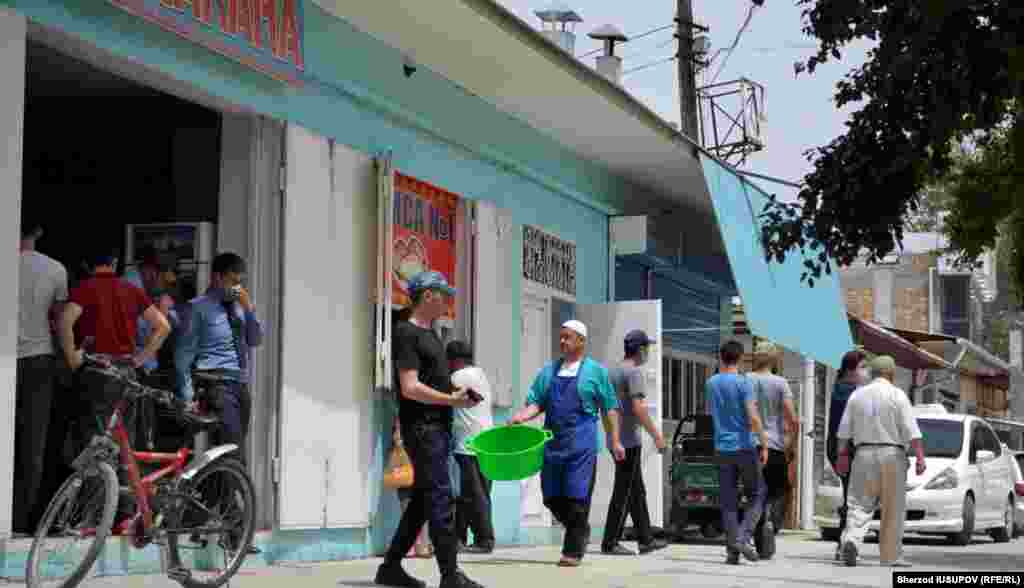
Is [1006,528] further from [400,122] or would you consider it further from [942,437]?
[400,122]

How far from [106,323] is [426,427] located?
229 centimetres

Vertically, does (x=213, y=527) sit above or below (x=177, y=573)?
above

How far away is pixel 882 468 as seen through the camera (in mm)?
13602

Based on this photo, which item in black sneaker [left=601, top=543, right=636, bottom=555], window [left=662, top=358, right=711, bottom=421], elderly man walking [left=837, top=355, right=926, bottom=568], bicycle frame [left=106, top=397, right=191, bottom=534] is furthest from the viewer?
window [left=662, top=358, right=711, bottom=421]

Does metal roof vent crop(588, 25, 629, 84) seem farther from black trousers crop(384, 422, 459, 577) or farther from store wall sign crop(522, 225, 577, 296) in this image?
black trousers crop(384, 422, 459, 577)

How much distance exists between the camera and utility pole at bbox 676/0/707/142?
86.8 ft

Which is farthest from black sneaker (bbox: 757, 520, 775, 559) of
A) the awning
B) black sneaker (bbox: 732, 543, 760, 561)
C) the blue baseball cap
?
the awning

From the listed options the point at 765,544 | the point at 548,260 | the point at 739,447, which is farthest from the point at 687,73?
the point at 739,447

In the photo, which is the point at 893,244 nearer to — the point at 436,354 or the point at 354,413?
the point at 436,354

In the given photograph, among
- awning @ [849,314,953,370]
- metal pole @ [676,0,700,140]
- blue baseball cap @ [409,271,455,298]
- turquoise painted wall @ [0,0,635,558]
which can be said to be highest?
metal pole @ [676,0,700,140]

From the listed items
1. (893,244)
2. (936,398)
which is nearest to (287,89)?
(893,244)

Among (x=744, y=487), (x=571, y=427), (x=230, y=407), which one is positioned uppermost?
(x=230, y=407)

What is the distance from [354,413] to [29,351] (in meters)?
3.45

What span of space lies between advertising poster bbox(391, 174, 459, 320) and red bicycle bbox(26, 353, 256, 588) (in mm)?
4830
